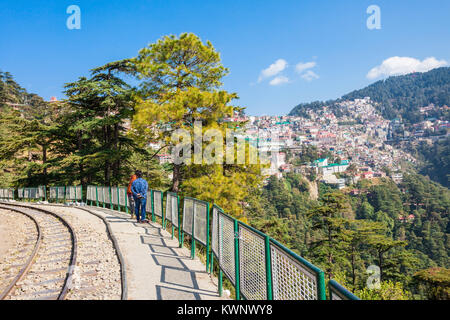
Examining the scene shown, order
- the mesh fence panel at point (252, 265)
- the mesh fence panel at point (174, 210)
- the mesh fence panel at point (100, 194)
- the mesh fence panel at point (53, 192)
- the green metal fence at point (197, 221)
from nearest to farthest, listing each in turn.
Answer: the mesh fence panel at point (252, 265), the green metal fence at point (197, 221), the mesh fence panel at point (174, 210), the mesh fence panel at point (100, 194), the mesh fence panel at point (53, 192)

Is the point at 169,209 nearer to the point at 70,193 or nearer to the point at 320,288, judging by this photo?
the point at 320,288

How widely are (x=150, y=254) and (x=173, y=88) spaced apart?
1314 centimetres

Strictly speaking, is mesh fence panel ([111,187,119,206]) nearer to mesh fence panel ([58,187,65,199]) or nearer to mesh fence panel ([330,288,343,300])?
mesh fence panel ([58,187,65,199])

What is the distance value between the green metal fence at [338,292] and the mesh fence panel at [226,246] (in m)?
2.38

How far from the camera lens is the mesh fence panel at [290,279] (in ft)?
7.60

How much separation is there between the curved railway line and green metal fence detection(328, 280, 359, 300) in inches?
133

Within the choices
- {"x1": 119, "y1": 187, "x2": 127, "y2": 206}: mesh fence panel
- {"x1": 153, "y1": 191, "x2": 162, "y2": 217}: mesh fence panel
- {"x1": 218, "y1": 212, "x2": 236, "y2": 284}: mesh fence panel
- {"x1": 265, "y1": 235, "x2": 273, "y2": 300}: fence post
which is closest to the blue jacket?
{"x1": 153, "y1": 191, "x2": 162, "y2": 217}: mesh fence panel

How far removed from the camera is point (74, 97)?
2242 centimetres

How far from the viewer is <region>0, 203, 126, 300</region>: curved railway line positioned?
473 cm

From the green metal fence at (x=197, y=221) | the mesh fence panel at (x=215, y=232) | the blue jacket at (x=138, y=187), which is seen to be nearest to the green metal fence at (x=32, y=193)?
the blue jacket at (x=138, y=187)

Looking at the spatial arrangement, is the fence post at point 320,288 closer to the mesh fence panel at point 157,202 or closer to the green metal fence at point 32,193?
the mesh fence panel at point 157,202
